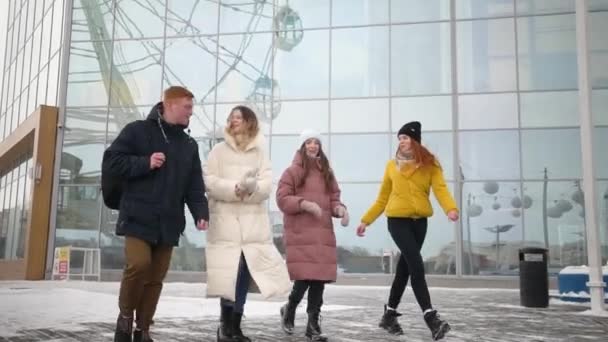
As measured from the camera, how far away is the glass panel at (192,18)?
21.4m

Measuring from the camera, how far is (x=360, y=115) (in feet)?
64.0

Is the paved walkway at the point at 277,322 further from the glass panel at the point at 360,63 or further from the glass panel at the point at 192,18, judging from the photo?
the glass panel at the point at 192,18

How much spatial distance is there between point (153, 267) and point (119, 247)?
16.6 m

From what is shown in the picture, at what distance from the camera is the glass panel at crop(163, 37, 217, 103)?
68.5 feet

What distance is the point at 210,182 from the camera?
4871 millimetres

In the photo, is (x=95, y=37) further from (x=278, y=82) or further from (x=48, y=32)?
(x=278, y=82)

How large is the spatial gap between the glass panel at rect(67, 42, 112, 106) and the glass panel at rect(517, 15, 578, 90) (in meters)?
13.3

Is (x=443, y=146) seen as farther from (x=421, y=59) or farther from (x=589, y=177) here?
(x=589, y=177)

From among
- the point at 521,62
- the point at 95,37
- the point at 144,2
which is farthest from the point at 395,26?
the point at 95,37

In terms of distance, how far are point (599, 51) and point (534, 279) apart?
10803 mm

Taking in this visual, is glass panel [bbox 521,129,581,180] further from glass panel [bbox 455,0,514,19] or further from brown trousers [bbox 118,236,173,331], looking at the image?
brown trousers [bbox 118,236,173,331]

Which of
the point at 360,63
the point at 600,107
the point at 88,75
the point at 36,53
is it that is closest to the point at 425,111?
the point at 360,63

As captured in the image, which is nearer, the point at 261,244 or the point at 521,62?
the point at 261,244

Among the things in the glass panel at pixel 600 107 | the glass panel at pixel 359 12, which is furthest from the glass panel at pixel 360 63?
the glass panel at pixel 600 107
